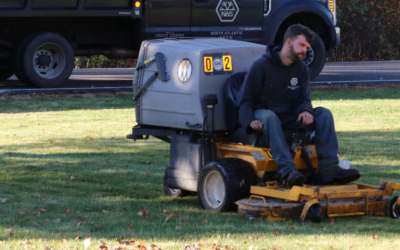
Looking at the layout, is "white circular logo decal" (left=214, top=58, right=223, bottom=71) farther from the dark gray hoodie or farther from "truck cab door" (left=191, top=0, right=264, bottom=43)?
"truck cab door" (left=191, top=0, right=264, bottom=43)

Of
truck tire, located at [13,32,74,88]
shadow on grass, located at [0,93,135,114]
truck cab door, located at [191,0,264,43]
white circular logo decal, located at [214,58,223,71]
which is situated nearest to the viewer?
white circular logo decal, located at [214,58,223,71]

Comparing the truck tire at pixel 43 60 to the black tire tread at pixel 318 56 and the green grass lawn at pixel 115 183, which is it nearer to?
the green grass lawn at pixel 115 183

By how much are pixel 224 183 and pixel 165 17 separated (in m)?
8.36

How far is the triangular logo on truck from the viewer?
45.2 feet

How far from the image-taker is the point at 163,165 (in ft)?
25.9

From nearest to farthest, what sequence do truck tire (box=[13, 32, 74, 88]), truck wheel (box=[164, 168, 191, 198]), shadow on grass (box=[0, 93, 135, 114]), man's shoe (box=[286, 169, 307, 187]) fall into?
man's shoe (box=[286, 169, 307, 187])
truck wheel (box=[164, 168, 191, 198])
shadow on grass (box=[0, 93, 135, 114])
truck tire (box=[13, 32, 74, 88])

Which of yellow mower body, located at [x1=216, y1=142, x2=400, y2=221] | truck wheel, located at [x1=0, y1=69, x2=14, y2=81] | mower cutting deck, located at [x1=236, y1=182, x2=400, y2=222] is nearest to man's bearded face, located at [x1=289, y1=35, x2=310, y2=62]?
yellow mower body, located at [x1=216, y1=142, x2=400, y2=221]

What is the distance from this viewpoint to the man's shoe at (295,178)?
204 inches

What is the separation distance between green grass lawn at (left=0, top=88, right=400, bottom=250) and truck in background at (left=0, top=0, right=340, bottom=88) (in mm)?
949

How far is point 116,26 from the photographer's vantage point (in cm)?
1409

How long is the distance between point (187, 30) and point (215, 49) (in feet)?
26.0

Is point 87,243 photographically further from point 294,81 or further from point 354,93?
point 354,93

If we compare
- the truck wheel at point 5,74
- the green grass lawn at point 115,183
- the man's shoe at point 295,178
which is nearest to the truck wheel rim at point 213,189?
the green grass lawn at point 115,183

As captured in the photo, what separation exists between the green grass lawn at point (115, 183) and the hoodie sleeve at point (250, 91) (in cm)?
80
